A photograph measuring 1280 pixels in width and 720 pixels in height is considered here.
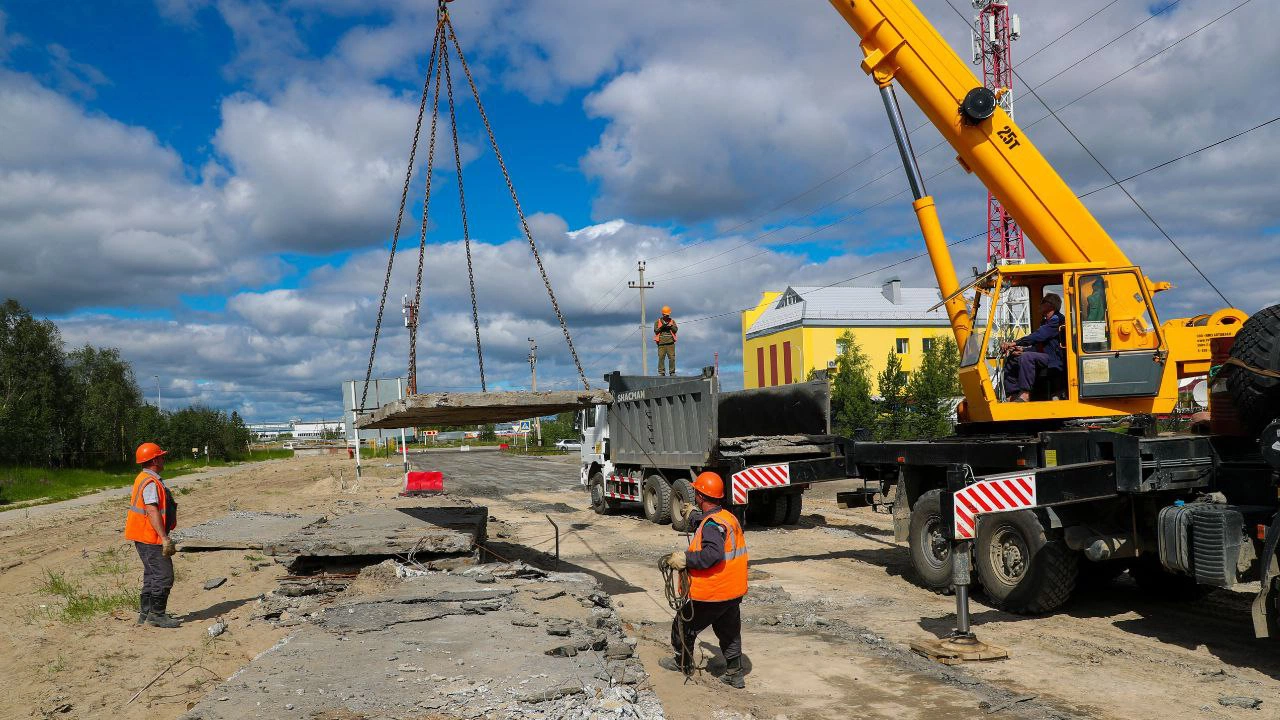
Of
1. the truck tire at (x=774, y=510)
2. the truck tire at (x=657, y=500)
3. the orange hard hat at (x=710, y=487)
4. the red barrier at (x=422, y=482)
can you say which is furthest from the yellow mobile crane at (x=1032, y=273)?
Result: the red barrier at (x=422, y=482)

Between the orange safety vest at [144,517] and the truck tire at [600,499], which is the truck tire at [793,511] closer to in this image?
the truck tire at [600,499]

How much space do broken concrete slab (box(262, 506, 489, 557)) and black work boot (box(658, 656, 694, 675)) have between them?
3.54 meters

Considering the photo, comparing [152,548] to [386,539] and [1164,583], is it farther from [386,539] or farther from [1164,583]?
[1164,583]

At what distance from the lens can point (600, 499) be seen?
1867 cm

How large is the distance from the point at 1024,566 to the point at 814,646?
233cm

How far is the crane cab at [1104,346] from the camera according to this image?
806 cm

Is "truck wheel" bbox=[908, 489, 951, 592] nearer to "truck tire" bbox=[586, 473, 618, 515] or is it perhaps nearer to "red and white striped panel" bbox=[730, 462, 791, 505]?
"red and white striped panel" bbox=[730, 462, 791, 505]

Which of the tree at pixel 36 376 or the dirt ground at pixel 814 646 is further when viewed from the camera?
the tree at pixel 36 376

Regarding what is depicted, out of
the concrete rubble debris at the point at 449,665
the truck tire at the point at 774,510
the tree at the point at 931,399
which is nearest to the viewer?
the concrete rubble debris at the point at 449,665

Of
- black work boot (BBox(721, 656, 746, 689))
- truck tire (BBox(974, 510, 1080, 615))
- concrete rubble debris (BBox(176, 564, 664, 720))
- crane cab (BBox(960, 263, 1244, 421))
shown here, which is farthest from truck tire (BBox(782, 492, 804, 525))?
black work boot (BBox(721, 656, 746, 689))

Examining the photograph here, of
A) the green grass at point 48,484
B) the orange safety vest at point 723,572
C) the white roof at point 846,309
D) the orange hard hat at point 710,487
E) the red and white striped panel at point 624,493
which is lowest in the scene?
the green grass at point 48,484

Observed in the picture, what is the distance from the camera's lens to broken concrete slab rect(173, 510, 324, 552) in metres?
12.1

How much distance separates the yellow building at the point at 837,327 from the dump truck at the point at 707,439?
31.2 m

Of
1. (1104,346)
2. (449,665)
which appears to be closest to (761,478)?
(1104,346)
